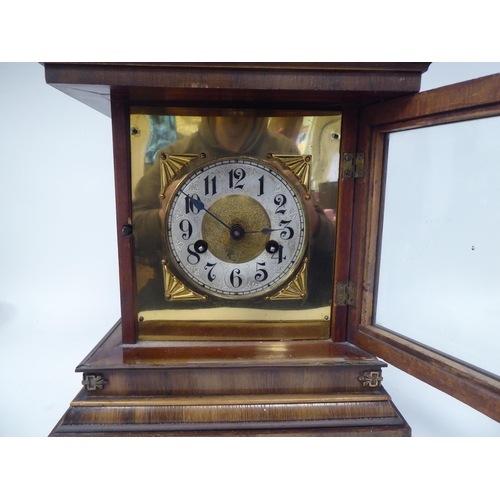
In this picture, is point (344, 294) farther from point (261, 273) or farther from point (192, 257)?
point (192, 257)

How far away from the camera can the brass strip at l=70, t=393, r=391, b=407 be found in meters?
0.93

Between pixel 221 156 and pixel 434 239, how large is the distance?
1.98 feet

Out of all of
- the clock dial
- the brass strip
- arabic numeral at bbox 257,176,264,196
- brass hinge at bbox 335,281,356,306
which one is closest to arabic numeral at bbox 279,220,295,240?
the clock dial

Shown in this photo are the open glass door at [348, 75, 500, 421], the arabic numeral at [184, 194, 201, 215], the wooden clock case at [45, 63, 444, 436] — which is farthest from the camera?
the arabic numeral at [184, 194, 201, 215]

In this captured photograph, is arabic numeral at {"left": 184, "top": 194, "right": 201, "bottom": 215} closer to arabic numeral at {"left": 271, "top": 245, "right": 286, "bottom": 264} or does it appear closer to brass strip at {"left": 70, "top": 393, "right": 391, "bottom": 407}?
→ arabic numeral at {"left": 271, "top": 245, "right": 286, "bottom": 264}

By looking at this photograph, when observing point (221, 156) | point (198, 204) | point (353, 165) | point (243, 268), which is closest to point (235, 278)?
point (243, 268)

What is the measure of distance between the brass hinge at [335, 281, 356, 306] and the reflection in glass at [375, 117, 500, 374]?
78 millimetres

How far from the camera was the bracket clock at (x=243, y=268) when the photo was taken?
92cm

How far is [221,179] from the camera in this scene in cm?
101

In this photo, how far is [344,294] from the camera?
1064mm

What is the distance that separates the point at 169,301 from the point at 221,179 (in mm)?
386

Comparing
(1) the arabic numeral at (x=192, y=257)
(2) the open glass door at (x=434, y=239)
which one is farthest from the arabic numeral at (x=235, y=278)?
(2) the open glass door at (x=434, y=239)

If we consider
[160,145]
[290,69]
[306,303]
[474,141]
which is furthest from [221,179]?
[474,141]

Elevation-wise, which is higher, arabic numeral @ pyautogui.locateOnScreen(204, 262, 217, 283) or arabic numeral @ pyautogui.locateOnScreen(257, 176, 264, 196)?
arabic numeral @ pyautogui.locateOnScreen(257, 176, 264, 196)
